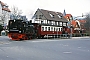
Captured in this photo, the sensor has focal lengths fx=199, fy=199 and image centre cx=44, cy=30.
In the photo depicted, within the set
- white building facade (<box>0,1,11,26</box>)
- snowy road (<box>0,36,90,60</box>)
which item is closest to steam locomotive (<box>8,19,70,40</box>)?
snowy road (<box>0,36,90,60</box>)

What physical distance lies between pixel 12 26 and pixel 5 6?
62.5m

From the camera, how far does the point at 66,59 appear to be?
11711mm

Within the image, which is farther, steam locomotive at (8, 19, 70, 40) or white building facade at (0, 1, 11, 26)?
white building facade at (0, 1, 11, 26)

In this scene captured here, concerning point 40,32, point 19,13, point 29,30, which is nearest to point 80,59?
point 29,30

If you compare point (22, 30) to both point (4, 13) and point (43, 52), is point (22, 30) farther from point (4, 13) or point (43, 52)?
point (4, 13)

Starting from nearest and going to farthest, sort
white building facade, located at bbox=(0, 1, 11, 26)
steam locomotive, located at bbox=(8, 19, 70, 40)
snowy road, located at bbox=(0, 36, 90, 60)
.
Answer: snowy road, located at bbox=(0, 36, 90, 60), steam locomotive, located at bbox=(8, 19, 70, 40), white building facade, located at bbox=(0, 1, 11, 26)

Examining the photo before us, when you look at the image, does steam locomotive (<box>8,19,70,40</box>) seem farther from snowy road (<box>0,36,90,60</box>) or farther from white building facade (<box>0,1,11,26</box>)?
white building facade (<box>0,1,11,26</box>)

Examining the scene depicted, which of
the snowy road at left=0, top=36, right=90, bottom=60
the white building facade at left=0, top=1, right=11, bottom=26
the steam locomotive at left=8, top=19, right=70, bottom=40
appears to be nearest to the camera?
the snowy road at left=0, top=36, right=90, bottom=60

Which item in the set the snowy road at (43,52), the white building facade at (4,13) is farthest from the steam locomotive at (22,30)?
the white building facade at (4,13)

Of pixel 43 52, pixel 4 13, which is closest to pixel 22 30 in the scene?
pixel 43 52

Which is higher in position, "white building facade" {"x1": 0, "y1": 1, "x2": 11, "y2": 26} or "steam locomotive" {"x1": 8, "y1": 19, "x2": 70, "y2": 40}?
"white building facade" {"x1": 0, "y1": 1, "x2": 11, "y2": 26}

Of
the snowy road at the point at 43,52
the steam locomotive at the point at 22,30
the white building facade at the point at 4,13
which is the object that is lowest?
the snowy road at the point at 43,52

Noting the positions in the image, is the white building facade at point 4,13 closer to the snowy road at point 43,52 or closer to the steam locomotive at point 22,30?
the steam locomotive at point 22,30

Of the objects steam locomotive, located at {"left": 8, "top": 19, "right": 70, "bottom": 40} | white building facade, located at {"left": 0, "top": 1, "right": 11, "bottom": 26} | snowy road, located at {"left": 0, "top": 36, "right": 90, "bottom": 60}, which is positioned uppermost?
white building facade, located at {"left": 0, "top": 1, "right": 11, "bottom": 26}
